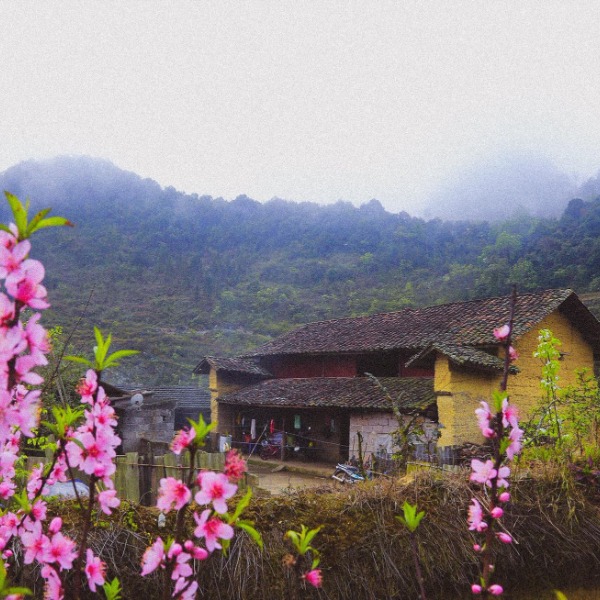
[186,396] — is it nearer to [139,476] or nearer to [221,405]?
[221,405]

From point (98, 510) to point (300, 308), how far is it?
51.1 metres

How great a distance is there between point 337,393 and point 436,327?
4.33 meters

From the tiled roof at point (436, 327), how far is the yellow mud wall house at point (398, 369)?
0.15 ft

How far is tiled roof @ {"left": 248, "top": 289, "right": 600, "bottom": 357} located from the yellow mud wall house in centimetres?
4

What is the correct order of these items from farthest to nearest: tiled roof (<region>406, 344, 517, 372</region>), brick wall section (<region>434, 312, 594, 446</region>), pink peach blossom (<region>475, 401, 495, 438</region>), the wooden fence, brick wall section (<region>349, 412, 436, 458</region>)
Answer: brick wall section (<region>349, 412, 436, 458</region>), brick wall section (<region>434, 312, 594, 446</region>), tiled roof (<region>406, 344, 517, 372</region>), the wooden fence, pink peach blossom (<region>475, 401, 495, 438</region>)

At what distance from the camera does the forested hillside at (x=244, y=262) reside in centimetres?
4334

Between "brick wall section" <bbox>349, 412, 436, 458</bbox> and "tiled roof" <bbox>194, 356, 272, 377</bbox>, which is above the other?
"tiled roof" <bbox>194, 356, 272, 377</bbox>

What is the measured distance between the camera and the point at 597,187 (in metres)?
78.9

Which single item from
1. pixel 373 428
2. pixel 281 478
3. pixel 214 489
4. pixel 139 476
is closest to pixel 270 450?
pixel 281 478

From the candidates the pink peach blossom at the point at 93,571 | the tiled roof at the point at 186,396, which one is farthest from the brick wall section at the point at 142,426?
the pink peach blossom at the point at 93,571

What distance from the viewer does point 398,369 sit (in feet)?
64.0

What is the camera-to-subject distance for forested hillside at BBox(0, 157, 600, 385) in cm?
4334

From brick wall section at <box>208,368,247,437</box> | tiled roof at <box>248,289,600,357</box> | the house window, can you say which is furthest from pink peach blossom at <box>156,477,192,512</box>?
brick wall section at <box>208,368,247,437</box>

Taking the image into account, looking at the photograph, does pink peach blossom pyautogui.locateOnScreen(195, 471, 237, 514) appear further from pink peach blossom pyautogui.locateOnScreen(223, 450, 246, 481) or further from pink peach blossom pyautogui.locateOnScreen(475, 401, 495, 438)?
pink peach blossom pyautogui.locateOnScreen(475, 401, 495, 438)
